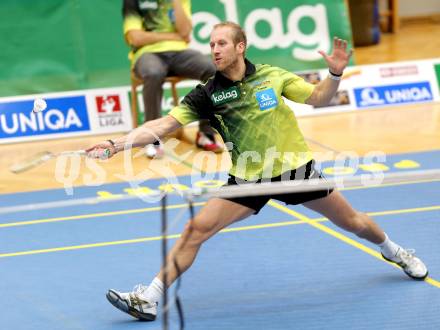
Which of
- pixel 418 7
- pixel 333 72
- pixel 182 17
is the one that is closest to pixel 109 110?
pixel 182 17

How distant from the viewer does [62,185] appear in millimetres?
8547

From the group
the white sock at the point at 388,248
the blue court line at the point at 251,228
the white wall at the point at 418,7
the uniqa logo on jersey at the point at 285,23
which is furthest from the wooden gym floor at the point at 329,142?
the white wall at the point at 418,7

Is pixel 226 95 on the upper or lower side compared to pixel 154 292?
upper

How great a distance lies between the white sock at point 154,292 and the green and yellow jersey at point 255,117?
0.80m

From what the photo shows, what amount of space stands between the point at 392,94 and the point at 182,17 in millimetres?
2989

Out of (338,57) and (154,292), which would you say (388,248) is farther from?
(154,292)

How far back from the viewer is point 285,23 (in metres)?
11.1

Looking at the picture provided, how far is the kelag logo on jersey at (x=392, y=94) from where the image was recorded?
1097 cm

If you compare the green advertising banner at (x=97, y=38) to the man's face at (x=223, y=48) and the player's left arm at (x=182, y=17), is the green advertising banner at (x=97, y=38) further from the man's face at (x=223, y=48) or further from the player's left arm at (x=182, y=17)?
the man's face at (x=223, y=48)

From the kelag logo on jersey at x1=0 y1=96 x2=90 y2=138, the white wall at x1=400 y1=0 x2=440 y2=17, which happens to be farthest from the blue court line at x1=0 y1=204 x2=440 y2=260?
the white wall at x1=400 y1=0 x2=440 y2=17

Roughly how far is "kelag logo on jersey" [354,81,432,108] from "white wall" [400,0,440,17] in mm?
5406

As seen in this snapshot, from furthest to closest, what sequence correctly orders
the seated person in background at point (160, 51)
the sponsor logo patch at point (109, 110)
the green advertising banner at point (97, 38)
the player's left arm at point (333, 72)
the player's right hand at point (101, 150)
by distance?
the green advertising banner at point (97, 38)
the sponsor logo patch at point (109, 110)
the seated person in background at point (160, 51)
the player's left arm at point (333, 72)
the player's right hand at point (101, 150)

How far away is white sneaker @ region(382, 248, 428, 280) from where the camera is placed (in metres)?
5.79

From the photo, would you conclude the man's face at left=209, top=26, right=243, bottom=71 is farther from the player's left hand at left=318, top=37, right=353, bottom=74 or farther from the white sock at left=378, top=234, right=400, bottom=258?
the white sock at left=378, top=234, right=400, bottom=258
